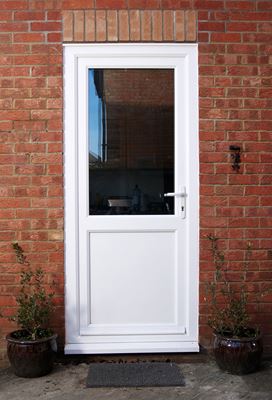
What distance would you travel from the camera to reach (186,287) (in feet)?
13.6

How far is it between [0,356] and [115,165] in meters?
1.85

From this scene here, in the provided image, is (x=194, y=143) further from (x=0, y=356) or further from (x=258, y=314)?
(x=0, y=356)

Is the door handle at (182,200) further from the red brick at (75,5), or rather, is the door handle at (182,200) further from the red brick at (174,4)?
the red brick at (75,5)

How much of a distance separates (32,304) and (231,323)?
1565 mm

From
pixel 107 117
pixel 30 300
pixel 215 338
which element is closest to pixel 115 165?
pixel 107 117

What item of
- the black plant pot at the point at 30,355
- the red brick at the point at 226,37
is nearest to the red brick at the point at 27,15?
the red brick at the point at 226,37

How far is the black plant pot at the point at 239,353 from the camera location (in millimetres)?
3719

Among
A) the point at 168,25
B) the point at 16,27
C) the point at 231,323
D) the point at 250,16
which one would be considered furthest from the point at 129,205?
the point at 250,16

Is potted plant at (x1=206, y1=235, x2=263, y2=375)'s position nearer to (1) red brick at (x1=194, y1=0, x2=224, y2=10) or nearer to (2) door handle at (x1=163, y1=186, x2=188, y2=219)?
(2) door handle at (x1=163, y1=186, x2=188, y2=219)

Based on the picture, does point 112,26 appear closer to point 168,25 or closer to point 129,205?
point 168,25

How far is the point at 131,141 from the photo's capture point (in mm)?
4160

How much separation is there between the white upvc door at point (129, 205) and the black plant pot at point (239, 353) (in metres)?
0.37

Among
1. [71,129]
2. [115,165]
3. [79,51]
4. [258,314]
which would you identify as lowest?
[258,314]

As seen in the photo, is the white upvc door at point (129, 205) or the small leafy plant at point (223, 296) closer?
the small leafy plant at point (223, 296)
